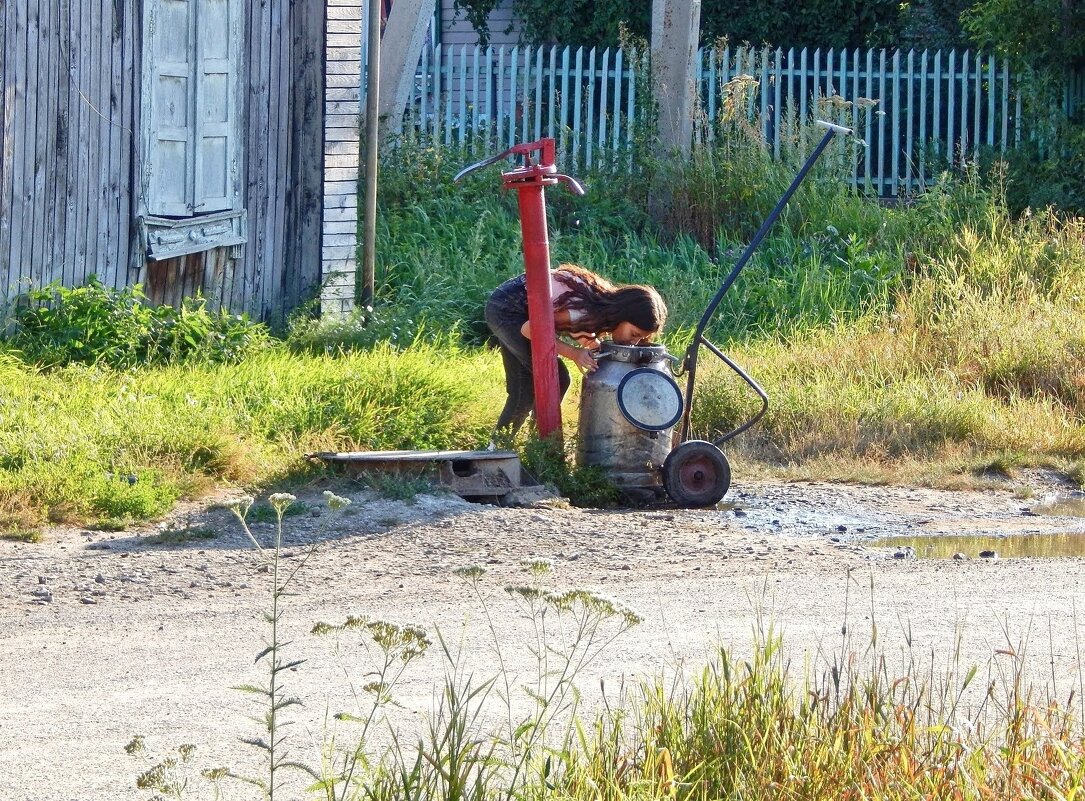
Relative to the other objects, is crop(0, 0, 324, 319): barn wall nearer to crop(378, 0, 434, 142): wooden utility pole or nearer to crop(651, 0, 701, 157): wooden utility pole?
crop(378, 0, 434, 142): wooden utility pole

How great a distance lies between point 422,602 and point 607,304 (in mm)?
2560

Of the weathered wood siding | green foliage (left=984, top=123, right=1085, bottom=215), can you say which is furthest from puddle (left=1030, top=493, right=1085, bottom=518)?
green foliage (left=984, top=123, right=1085, bottom=215)

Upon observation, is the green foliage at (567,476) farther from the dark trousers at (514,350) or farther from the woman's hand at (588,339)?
the woman's hand at (588,339)

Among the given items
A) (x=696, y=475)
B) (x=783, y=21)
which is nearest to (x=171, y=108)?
(x=696, y=475)

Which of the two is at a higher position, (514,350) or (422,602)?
(514,350)

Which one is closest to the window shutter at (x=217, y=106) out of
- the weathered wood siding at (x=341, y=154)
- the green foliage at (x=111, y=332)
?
the weathered wood siding at (x=341, y=154)

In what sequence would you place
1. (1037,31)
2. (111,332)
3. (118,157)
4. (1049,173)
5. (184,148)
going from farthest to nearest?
(1037,31) → (1049,173) → (184,148) → (118,157) → (111,332)

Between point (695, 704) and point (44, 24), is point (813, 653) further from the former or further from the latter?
point (44, 24)

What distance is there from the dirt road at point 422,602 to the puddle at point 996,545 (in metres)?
0.13

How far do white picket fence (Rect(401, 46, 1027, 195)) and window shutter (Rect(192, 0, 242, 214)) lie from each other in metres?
3.68

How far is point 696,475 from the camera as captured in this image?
24.9 feet

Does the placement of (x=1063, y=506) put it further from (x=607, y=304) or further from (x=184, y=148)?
(x=184, y=148)

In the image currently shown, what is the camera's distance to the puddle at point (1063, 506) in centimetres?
788

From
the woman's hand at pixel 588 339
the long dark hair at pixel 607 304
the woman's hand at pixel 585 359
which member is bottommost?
the woman's hand at pixel 585 359
